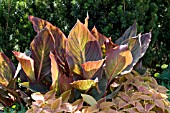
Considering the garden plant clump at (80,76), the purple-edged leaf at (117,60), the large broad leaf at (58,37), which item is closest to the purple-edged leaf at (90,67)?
the garden plant clump at (80,76)

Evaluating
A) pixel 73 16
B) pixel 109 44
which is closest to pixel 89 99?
pixel 109 44

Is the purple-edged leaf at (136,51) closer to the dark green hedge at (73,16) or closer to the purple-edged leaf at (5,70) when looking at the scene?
the dark green hedge at (73,16)

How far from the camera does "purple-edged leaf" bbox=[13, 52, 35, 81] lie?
2.74 meters

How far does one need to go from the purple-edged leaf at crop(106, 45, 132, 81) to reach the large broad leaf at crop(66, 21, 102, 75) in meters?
0.09

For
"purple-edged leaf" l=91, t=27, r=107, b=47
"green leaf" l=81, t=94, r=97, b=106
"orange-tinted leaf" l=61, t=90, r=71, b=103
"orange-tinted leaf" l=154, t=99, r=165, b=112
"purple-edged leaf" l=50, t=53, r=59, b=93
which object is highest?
"purple-edged leaf" l=91, t=27, r=107, b=47

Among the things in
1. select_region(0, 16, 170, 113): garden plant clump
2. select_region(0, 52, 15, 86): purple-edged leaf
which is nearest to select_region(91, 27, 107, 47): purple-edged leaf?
select_region(0, 16, 170, 113): garden plant clump

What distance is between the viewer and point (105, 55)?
301cm

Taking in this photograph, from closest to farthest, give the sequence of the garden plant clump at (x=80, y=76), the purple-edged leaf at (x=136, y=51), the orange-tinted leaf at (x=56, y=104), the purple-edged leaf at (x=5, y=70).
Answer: the orange-tinted leaf at (x=56, y=104) < the garden plant clump at (x=80, y=76) < the purple-edged leaf at (x=136, y=51) < the purple-edged leaf at (x=5, y=70)

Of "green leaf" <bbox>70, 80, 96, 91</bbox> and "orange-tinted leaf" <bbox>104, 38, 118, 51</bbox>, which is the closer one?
"green leaf" <bbox>70, 80, 96, 91</bbox>

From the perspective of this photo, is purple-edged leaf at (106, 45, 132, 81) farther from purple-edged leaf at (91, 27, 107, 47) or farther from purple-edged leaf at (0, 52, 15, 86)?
purple-edged leaf at (0, 52, 15, 86)

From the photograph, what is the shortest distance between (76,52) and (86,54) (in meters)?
0.08

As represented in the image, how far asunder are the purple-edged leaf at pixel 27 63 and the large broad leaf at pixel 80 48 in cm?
30

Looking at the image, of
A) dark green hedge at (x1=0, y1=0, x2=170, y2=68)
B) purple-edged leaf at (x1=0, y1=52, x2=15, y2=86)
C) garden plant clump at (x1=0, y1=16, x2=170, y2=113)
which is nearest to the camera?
garden plant clump at (x1=0, y1=16, x2=170, y2=113)

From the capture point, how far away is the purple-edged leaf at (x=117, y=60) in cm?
268
